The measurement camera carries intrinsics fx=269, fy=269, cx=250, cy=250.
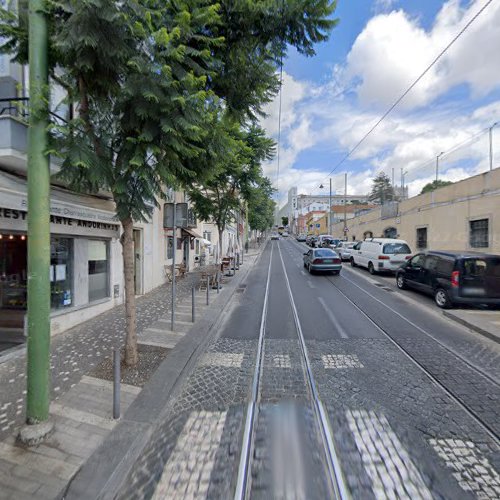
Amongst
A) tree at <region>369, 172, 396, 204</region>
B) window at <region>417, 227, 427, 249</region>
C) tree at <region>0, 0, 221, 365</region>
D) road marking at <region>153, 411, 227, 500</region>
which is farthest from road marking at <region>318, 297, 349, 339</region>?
tree at <region>369, 172, 396, 204</region>

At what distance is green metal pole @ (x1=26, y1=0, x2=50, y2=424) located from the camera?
279 cm

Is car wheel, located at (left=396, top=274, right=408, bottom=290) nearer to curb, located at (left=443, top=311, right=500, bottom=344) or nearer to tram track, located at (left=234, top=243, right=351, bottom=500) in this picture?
curb, located at (left=443, top=311, right=500, bottom=344)

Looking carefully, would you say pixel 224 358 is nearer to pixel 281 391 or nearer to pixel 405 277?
pixel 281 391

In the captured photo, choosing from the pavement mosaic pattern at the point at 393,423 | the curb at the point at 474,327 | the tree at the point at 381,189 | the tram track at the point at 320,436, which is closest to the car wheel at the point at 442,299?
the curb at the point at 474,327

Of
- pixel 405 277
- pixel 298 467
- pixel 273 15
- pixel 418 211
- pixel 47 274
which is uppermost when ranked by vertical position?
pixel 273 15

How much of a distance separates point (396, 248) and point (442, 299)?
629 centimetres

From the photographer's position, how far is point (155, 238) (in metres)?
11.5

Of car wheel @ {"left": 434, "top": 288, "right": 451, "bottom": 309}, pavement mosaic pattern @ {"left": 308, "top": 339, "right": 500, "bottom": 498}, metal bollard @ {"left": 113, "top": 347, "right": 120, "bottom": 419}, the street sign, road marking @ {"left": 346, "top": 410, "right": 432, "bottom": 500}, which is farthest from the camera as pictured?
car wheel @ {"left": 434, "top": 288, "right": 451, "bottom": 309}

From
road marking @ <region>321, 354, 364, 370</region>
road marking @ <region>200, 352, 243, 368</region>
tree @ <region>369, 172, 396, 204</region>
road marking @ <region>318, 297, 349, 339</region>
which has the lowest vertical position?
road marking @ <region>200, 352, 243, 368</region>

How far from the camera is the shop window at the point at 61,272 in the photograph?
20.6 feet

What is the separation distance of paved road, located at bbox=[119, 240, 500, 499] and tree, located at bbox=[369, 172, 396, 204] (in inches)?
2976

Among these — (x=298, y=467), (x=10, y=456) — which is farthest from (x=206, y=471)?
(x=10, y=456)

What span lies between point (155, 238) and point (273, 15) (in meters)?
9.10

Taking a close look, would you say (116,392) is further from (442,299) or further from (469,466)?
(442,299)
